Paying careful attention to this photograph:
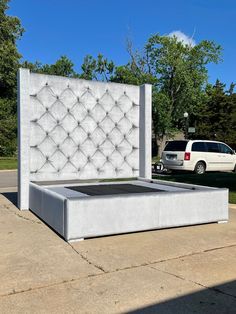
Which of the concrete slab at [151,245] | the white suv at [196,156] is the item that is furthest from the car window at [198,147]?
the concrete slab at [151,245]

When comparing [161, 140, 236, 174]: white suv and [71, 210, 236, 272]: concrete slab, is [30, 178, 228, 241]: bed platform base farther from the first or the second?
[161, 140, 236, 174]: white suv

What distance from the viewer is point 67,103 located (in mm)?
8297

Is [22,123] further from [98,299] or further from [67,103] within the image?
[98,299]

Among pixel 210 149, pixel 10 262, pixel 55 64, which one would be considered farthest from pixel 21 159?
pixel 55 64

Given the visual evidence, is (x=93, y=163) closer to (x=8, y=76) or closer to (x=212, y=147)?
(x=212, y=147)

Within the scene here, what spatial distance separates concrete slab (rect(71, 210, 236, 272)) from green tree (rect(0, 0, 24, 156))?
28194 mm

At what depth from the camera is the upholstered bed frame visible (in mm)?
5820

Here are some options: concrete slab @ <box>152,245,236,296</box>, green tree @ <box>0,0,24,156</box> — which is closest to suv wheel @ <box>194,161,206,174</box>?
concrete slab @ <box>152,245,236,296</box>

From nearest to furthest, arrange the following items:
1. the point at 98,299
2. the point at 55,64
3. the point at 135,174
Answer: the point at 98,299 → the point at 135,174 → the point at 55,64

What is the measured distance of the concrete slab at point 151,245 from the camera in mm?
4754

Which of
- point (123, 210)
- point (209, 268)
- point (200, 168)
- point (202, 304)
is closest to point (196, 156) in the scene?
point (200, 168)

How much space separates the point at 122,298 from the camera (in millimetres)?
3611

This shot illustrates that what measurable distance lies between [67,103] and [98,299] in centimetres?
543

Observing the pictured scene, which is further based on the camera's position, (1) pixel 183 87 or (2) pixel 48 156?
(1) pixel 183 87
